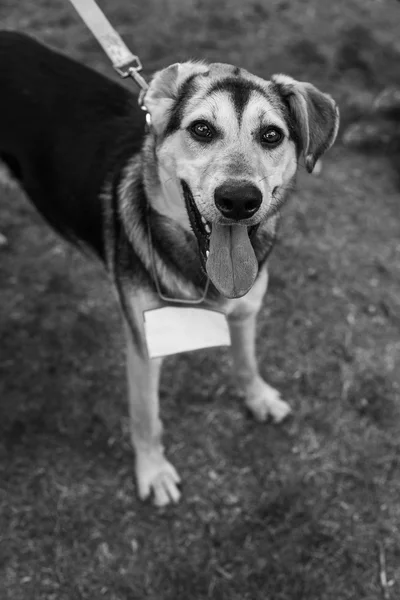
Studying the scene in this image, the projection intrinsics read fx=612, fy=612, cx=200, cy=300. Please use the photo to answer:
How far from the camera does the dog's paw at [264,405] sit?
13.2ft

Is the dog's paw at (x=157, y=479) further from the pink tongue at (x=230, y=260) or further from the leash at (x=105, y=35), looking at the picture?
the leash at (x=105, y=35)

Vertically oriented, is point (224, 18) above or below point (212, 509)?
above

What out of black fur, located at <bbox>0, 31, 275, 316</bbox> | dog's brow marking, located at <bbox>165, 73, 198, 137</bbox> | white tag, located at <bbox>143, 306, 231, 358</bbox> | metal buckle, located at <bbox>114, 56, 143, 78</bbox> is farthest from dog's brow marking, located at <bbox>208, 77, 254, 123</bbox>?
white tag, located at <bbox>143, 306, 231, 358</bbox>

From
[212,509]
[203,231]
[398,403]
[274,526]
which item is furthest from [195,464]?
[203,231]

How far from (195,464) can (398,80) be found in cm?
472

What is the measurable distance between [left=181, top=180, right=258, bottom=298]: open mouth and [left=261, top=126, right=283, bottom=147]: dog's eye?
376 mm

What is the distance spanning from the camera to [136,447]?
148 inches

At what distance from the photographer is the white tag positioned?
304cm

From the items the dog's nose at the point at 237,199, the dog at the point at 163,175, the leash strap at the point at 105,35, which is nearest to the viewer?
the dog's nose at the point at 237,199

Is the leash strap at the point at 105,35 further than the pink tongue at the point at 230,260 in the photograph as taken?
Yes

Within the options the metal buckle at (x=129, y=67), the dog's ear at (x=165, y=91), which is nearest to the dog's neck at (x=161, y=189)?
the dog's ear at (x=165, y=91)

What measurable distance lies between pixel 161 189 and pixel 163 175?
10cm

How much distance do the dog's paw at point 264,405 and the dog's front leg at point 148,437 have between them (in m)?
0.67

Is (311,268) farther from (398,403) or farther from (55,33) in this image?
(55,33)
